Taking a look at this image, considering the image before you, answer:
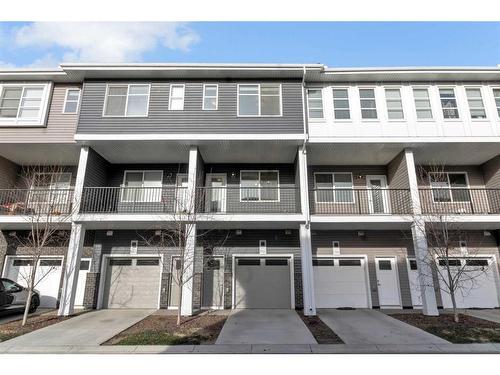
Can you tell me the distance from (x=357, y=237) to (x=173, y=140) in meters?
8.87

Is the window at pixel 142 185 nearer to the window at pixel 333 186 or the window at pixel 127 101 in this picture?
the window at pixel 127 101

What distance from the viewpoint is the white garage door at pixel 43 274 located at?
1261 cm

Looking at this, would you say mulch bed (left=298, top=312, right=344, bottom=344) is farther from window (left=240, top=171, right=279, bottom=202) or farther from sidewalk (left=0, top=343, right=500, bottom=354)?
window (left=240, top=171, right=279, bottom=202)

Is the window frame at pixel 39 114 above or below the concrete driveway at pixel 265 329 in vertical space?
above

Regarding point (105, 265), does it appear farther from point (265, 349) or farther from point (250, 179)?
point (265, 349)

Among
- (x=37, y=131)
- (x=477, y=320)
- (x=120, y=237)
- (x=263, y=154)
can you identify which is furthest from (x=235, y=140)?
(x=477, y=320)

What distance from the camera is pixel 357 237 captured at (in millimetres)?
13266

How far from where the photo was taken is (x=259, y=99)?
1250 centimetres

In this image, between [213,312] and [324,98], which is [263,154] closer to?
[324,98]

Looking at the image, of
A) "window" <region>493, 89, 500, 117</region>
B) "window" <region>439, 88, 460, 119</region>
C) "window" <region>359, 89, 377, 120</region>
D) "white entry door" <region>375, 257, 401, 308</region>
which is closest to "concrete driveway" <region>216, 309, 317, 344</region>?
"white entry door" <region>375, 257, 401, 308</region>

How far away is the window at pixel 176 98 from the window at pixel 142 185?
10.6 ft

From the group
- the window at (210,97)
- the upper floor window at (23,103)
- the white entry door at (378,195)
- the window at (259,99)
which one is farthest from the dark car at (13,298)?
the white entry door at (378,195)

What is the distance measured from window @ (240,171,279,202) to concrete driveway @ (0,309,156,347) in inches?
245

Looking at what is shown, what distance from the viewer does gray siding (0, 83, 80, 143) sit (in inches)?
471
